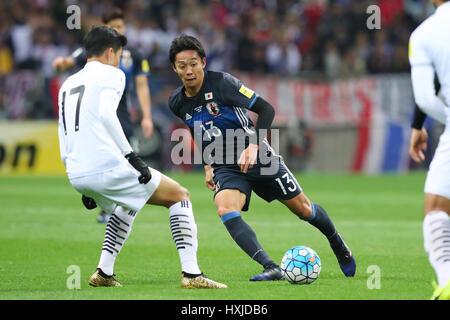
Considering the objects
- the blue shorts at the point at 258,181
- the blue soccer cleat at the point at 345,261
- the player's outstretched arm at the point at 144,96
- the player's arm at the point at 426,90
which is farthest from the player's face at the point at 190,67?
the player's outstretched arm at the point at 144,96

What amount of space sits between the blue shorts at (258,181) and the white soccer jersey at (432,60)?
7.04ft

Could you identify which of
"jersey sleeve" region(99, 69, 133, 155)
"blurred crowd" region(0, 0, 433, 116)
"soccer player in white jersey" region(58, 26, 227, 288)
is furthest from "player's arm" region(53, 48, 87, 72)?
"blurred crowd" region(0, 0, 433, 116)

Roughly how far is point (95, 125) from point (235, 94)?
146 cm

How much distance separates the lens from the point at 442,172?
210 inches

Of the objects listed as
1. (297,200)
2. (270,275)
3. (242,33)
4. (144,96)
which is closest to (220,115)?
(297,200)

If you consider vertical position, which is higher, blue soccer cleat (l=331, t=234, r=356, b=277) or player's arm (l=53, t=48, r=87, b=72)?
player's arm (l=53, t=48, r=87, b=72)

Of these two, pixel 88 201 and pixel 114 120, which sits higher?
pixel 114 120

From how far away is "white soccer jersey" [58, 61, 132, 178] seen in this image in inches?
247

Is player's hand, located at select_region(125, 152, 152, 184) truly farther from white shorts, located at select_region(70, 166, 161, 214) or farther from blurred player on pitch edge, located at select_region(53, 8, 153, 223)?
blurred player on pitch edge, located at select_region(53, 8, 153, 223)

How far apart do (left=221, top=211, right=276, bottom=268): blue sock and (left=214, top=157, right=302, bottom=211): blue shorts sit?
0.98 feet

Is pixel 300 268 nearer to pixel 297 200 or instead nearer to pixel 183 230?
pixel 297 200

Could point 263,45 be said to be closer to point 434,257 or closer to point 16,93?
point 16,93

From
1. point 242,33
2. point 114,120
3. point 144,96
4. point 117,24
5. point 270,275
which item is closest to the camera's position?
point 114,120

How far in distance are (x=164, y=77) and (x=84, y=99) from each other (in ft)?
49.3
